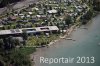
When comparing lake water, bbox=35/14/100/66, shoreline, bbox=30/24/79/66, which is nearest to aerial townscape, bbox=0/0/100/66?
shoreline, bbox=30/24/79/66

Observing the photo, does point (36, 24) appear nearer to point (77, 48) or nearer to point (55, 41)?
point (55, 41)

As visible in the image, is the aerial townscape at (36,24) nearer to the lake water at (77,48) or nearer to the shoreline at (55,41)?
the shoreline at (55,41)

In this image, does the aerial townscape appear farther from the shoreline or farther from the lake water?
the lake water

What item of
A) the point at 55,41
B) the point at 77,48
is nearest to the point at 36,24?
the point at 55,41

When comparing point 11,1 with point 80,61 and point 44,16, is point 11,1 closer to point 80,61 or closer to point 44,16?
point 44,16

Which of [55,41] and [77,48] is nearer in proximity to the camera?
[77,48]

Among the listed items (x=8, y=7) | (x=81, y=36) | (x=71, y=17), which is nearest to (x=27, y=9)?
(x=8, y=7)
